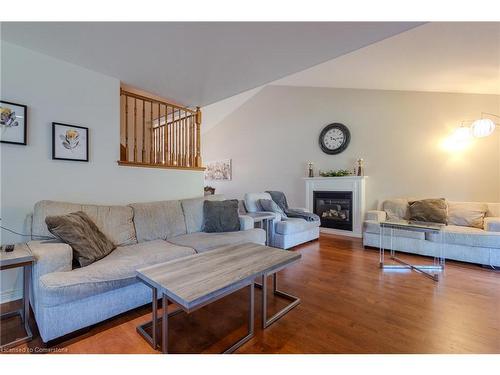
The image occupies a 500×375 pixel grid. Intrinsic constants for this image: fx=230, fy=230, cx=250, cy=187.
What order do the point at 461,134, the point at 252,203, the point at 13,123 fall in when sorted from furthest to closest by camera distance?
the point at 252,203, the point at 461,134, the point at 13,123

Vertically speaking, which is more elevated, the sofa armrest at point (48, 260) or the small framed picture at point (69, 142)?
the small framed picture at point (69, 142)

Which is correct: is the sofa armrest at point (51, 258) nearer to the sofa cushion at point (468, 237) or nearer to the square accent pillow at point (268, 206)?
Result: the square accent pillow at point (268, 206)

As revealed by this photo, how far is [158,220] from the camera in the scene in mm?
2561

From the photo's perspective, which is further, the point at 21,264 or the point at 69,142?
the point at 69,142

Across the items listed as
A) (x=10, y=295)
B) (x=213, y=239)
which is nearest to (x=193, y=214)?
(x=213, y=239)

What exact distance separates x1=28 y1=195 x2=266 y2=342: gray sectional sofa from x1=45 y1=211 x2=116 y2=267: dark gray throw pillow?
0.20 feet

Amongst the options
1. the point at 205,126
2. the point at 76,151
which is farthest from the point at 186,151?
the point at 205,126

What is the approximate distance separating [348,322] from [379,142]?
3.71 meters

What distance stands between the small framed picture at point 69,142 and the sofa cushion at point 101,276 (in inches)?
43.1

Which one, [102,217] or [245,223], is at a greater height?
[102,217]

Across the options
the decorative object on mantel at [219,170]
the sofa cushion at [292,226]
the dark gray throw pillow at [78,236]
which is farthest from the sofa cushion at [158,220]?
the decorative object on mantel at [219,170]

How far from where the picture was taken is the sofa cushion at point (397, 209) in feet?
12.3

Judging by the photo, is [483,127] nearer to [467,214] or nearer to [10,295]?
[467,214]
